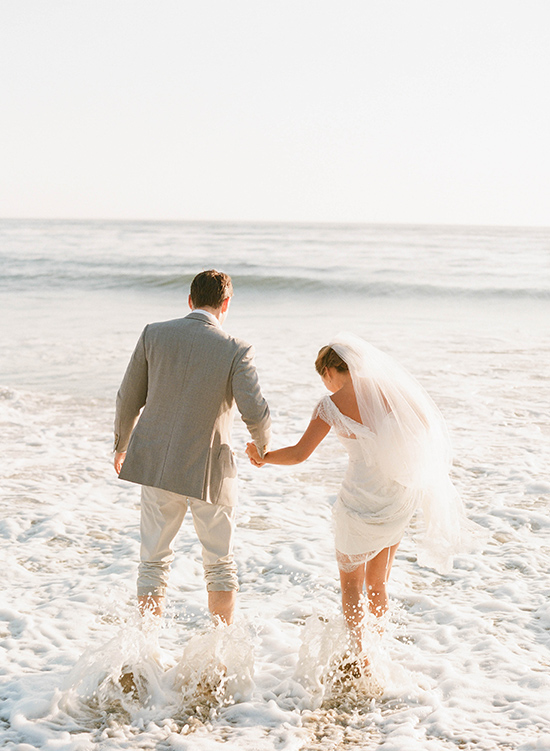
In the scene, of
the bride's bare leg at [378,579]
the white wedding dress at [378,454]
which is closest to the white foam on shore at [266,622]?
the bride's bare leg at [378,579]

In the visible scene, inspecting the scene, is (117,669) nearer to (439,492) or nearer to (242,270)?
(439,492)

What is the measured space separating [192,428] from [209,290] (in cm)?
65

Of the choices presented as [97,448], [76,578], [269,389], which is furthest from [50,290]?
[76,578]

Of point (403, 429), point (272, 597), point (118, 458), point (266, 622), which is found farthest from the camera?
point (272, 597)

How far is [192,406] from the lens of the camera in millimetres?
3357

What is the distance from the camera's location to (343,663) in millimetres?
3527

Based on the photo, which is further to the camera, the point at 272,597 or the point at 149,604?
the point at 272,597

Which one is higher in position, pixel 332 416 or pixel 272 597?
A: pixel 332 416

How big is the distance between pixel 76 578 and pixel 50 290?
23.7 m

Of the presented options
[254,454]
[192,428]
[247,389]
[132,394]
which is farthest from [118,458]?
[247,389]

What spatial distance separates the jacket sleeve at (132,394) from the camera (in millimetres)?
3449

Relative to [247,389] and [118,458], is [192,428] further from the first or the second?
[118,458]

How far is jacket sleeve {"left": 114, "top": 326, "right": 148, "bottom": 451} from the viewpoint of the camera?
3.45 m

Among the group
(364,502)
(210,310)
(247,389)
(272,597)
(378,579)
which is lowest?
(272,597)
